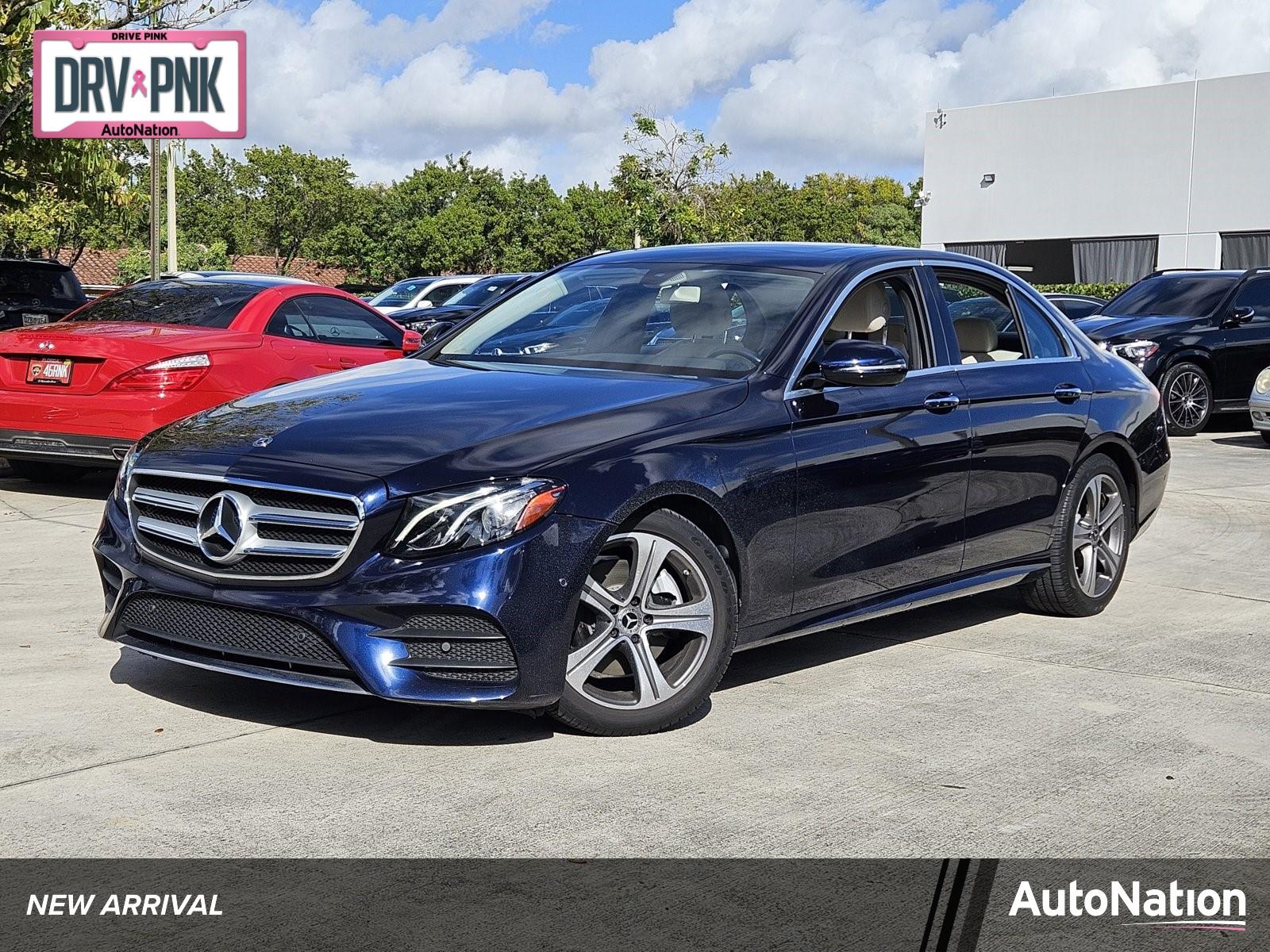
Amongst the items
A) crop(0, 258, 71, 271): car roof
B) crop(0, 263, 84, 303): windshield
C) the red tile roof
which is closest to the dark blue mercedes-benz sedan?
crop(0, 263, 84, 303): windshield

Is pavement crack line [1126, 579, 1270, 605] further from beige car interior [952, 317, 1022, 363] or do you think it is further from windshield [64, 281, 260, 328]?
windshield [64, 281, 260, 328]

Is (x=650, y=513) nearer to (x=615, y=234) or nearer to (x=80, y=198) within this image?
(x=80, y=198)

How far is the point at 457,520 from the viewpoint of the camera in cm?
484

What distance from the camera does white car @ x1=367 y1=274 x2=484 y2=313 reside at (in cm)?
2608

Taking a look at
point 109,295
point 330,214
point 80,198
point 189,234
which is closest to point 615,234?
point 330,214

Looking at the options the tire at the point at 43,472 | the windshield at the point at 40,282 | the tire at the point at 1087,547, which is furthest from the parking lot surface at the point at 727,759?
the windshield at the point at 40,282

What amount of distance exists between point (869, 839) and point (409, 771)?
4.53 feet

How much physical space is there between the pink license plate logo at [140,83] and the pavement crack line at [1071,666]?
44.5ft

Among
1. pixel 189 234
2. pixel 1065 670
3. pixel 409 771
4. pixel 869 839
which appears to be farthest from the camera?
pixel 189 234

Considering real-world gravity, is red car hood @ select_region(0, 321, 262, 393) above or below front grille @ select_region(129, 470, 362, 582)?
above

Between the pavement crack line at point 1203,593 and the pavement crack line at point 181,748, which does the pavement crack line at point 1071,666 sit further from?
the pavement crack line at point 181,748

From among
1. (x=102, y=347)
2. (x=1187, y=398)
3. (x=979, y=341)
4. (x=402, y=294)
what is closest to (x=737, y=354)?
(x=979, y=341)

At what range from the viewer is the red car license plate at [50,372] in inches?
407

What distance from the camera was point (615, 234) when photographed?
81.1 meters
